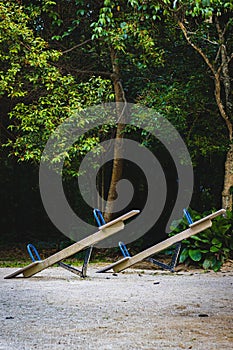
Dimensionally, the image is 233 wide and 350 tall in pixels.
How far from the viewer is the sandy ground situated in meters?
3.82

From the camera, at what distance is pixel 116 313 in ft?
16.3

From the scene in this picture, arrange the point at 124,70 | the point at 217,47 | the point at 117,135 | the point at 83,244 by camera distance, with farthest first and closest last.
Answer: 1. the point at 124,70
2. the point at 117,135
3. the point at 217,47
4. the point at 83,244

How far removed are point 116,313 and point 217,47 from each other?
714 cm

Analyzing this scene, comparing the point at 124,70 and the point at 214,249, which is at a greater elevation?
the point at 124,70

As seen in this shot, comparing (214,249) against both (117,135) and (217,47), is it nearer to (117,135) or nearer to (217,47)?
(117,135)

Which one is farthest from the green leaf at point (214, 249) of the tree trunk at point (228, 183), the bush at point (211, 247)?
the tree trunk at point (228, 183)

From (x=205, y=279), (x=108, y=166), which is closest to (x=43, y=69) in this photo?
(x=108, y=166)

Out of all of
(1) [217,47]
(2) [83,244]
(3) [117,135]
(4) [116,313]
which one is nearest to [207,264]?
(2) [83,244]

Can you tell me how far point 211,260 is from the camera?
31.6 ft

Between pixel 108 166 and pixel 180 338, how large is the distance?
979 centimetres

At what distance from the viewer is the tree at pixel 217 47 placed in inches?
408

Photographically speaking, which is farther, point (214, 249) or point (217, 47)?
point (217, 47)

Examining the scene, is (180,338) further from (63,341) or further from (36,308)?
(36,308)

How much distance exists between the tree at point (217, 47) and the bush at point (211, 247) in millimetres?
1030
